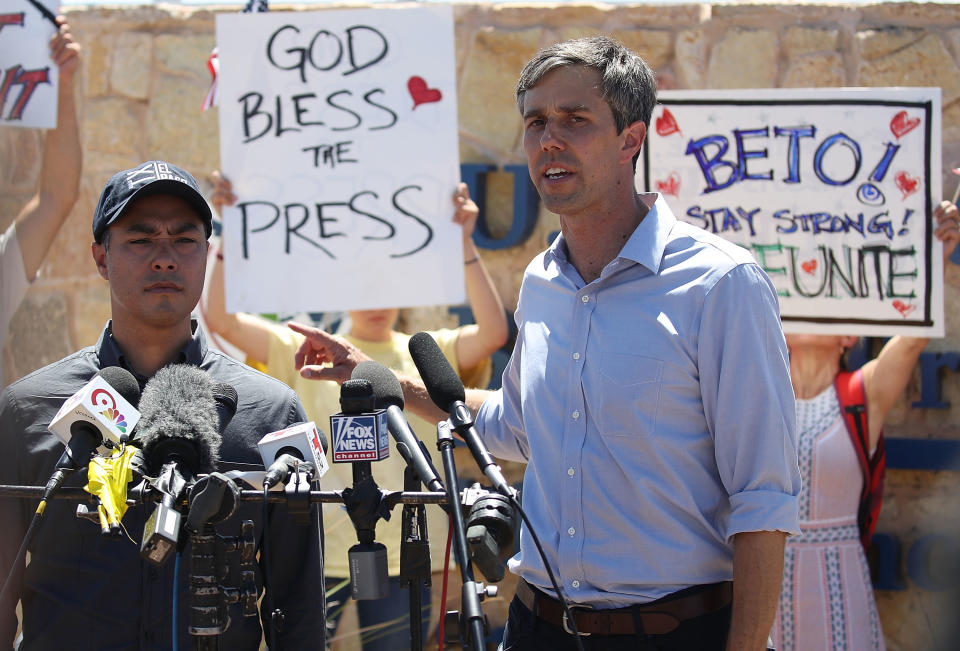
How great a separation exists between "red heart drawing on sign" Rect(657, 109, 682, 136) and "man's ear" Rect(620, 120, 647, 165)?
212cm

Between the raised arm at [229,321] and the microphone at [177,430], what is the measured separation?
248cm

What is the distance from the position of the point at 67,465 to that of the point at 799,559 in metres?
3.13

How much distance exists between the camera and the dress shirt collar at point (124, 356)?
2.20 meters

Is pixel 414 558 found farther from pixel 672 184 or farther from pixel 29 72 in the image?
pixel 29 72

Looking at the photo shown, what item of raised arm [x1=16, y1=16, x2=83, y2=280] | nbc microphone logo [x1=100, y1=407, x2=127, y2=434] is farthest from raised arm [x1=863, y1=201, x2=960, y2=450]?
raised arm [x1=16, y1=16, x2=83, y2=280]

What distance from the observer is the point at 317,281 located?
13.7ft

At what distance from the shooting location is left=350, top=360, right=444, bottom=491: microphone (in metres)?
1.63

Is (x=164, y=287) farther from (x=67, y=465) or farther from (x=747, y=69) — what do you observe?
(x=747, y=69)

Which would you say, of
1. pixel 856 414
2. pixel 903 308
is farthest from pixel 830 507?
pixel 903 308

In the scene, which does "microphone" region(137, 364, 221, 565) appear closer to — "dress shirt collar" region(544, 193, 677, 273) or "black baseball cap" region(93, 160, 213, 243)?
"black baseball cap" region(93, 160, 213, 243)

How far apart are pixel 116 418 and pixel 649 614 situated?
103 centimetres

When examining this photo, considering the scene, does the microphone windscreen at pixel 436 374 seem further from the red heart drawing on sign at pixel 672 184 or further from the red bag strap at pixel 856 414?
the red bag strap at pixel 856 414

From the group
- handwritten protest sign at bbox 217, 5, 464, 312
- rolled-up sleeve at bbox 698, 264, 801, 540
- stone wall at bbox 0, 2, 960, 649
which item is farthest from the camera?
stone wall at bbox 0, 2, 960, 649

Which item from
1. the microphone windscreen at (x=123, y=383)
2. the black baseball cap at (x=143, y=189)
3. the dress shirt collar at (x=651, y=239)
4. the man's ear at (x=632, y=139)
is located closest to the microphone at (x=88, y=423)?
the microphone windscreen at (x=123, y=383)
